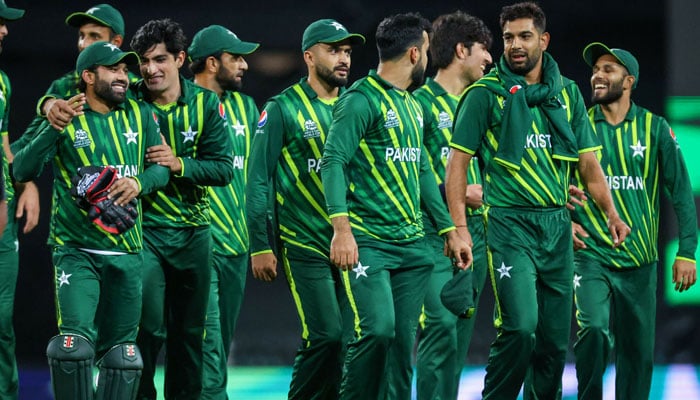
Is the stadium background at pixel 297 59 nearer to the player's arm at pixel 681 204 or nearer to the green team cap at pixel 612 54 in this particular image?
the green team cap at pixel 612 54

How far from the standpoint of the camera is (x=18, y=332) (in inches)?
409

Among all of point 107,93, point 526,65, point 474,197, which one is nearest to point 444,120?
point 474,197

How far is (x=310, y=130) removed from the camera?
6.41 meters

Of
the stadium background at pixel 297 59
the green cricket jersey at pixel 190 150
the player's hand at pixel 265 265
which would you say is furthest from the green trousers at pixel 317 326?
the stadium background at pixel 297 59

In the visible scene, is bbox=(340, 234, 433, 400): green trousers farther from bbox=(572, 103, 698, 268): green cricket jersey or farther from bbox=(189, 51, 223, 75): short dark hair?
bbox=(189, 51, 223, 75): short dark hair

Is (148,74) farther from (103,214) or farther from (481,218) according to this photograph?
(481,218)

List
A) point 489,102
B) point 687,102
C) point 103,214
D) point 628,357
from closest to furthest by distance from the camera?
point 103,214 < point 489,102 < point 628,357 < point 687,102

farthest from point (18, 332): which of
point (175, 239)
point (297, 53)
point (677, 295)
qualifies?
point (677, 295)

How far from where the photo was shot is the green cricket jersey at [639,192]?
A: 6984 mm

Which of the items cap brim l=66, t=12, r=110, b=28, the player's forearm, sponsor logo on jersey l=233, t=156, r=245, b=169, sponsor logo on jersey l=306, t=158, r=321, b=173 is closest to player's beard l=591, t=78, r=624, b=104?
the player's forearm

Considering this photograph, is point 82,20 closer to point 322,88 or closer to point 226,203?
point 226,203

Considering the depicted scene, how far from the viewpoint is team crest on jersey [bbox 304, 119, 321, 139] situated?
6.41 m

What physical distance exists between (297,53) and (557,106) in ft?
14.1

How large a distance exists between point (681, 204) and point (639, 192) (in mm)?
243
